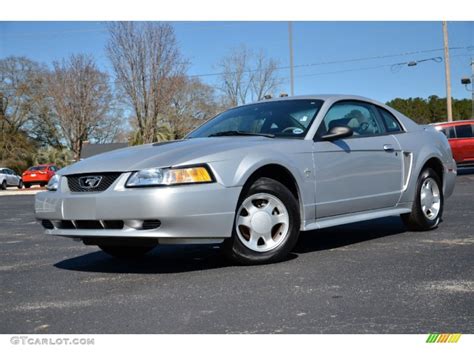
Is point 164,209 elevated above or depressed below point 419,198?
above

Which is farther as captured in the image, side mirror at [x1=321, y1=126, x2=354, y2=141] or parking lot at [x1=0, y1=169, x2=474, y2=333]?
side mirror at [x1=321, y1=126, x2=354, y2=141]

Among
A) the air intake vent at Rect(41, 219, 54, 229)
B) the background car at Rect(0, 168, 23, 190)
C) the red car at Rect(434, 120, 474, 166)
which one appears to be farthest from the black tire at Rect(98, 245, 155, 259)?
the background car at Rect(0, 168, 23, 190)

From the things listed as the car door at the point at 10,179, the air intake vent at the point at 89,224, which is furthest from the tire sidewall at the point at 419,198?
the car door at the point at 10,179

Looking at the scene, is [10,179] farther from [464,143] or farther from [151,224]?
[151,224]

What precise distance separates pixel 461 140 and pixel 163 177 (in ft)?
55.7

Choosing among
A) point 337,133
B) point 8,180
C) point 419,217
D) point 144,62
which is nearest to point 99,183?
point 337,133

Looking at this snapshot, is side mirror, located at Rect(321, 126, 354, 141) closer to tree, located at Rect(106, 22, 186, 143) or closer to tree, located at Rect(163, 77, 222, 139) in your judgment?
tree, located at Rect(106, 22, 186, 143)

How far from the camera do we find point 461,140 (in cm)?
1927

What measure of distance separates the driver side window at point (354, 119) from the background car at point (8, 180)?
3234 cm

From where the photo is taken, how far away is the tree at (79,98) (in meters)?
38.3

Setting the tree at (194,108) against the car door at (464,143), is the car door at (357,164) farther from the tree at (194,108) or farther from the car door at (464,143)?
the tree at (194,108)

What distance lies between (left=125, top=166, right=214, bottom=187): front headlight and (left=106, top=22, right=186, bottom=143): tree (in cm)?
2635

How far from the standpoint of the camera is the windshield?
5.23m
